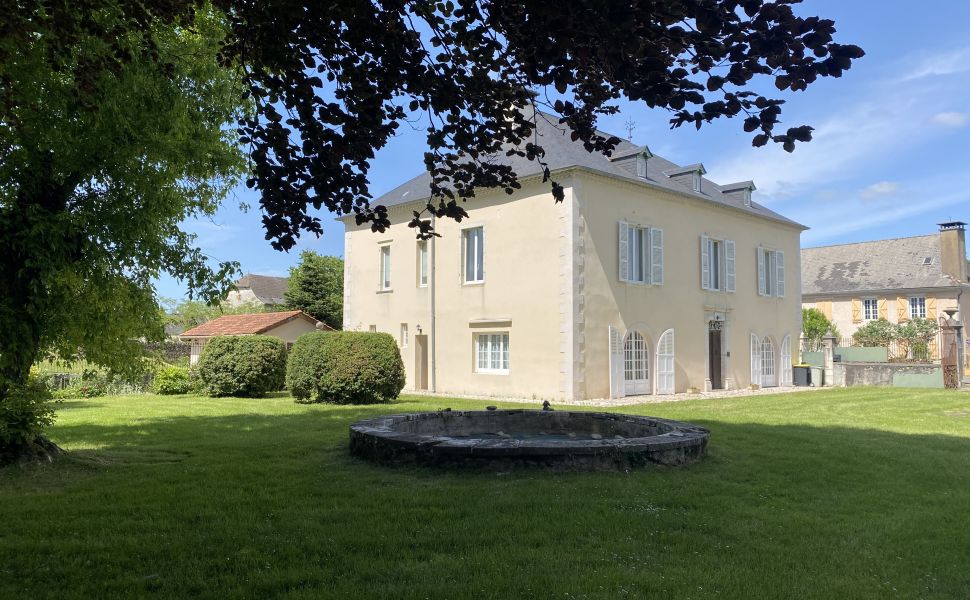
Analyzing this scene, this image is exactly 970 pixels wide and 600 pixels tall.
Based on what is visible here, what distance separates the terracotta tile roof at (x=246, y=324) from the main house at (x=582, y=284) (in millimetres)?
3250

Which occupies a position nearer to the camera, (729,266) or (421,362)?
(421,362)

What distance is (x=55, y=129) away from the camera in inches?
262

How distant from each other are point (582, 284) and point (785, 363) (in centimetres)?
1157

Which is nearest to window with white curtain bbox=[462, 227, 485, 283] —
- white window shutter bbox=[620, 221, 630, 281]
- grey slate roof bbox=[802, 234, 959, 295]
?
white window shutter bbox=[620, 221, 630, 281]

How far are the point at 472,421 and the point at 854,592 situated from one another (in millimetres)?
6174

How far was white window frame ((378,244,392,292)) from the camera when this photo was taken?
76.6 ft

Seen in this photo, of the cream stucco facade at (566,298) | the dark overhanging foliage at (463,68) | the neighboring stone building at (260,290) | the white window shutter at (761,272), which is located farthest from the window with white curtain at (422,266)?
the neighboring stone building at (260,290)

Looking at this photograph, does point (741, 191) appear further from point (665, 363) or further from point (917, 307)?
point (917, 307)

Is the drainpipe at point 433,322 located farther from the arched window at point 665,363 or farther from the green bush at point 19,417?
the green bush at point 19,417

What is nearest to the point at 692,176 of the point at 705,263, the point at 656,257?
the point at 705,263

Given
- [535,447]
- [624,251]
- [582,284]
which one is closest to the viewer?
[535,447]

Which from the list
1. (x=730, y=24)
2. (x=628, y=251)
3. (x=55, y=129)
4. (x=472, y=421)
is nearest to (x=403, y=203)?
(x=628, y=251)

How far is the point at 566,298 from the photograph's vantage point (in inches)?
713

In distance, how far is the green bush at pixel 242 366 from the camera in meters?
18.3
